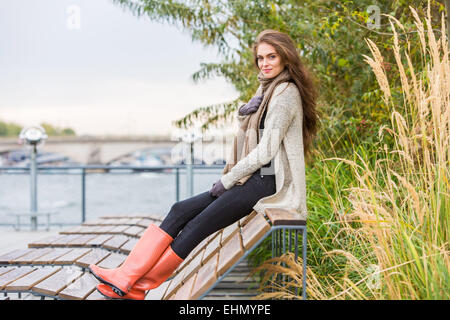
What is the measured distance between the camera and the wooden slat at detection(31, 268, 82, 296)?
2.21 metres

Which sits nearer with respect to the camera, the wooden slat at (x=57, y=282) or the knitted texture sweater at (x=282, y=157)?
the knitted texture sweater at (x=282, y=157)

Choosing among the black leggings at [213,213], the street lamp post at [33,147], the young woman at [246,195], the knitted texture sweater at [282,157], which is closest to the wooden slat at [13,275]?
the young woman at [246,195]

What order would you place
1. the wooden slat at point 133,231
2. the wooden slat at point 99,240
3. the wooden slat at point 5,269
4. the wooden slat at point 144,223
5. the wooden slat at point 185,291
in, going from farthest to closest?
the wooden slat at point 144,223
the wooden slat at point 133,231
the wooden slat at point 99,240
the wooden slat at point 5,269
the wooden slat at point 185,291

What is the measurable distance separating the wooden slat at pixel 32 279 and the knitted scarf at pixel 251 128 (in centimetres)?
117

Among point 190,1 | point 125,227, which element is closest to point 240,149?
point 125,227

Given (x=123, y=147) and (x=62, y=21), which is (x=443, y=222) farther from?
(x=123, y=147)

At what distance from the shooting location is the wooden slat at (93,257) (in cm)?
265

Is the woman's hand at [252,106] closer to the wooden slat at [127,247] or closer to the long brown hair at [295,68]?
the long brown hair at [295,68]

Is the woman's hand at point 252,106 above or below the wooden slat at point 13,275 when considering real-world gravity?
above

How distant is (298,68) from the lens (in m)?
2.21

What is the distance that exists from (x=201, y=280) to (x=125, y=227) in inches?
88.3

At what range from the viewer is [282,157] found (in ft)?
6.91

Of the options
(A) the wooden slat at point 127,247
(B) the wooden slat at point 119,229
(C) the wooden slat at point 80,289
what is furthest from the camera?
(B) the wooden slat at point 119,229

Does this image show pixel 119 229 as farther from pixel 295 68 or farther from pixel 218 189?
pixel 295 68
